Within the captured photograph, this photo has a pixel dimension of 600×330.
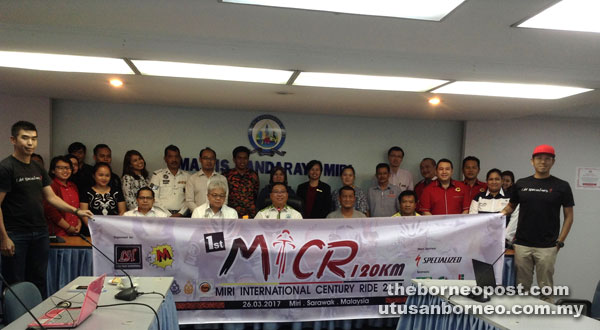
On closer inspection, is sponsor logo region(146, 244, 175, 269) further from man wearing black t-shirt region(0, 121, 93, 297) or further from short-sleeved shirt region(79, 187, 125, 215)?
short-sleeved shirt region(79, 187, 125, 215)

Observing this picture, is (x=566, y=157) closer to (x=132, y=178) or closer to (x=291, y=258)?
(x=291, y=258)

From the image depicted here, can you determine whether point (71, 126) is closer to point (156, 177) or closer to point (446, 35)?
point (156, 177)

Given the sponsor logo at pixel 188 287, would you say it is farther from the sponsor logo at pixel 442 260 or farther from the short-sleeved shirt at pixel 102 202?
the sponsor logo at pixel 442 260

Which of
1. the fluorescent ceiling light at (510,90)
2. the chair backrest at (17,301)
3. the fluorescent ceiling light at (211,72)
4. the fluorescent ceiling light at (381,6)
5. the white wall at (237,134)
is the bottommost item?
the chair backrest at (17,301)

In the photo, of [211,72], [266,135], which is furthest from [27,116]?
[211,72]

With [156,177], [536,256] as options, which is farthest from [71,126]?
[536,256]

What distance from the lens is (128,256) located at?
3156 mm

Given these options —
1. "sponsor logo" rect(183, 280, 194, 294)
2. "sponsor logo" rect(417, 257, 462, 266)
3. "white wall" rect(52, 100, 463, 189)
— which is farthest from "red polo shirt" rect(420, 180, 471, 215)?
"sponsor logo" rect(183, 280, 194, 294)

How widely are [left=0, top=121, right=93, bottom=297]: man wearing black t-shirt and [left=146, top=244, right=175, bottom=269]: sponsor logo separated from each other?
22.2 inches

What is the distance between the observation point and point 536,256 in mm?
3537

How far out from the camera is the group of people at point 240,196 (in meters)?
2.98

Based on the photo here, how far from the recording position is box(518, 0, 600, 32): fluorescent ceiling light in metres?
1.85

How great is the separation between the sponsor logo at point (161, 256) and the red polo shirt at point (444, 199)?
2993 millimetres

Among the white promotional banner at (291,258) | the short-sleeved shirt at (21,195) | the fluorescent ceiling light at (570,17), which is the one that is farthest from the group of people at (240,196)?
the fluorescent ceiling light at (570,17)
